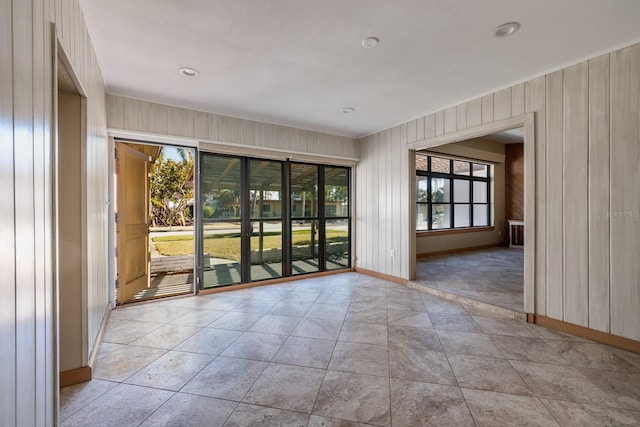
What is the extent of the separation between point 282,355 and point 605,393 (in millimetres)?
2254

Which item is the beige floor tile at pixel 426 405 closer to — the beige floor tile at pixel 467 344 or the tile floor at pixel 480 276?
the beige floor tile at pixel 467 344

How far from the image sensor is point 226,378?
2.03 metres

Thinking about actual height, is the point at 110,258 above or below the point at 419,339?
above

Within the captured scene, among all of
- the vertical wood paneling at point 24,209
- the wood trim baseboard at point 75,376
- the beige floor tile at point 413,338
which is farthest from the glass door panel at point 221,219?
the vertical wood paneling at point 24,209

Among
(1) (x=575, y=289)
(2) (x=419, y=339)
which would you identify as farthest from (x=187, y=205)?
(1) (x=575, y=289)

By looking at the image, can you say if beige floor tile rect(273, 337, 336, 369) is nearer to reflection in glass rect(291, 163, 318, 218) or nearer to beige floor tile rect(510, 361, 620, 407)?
beige floor tile rect(510, 361, 620, 407)

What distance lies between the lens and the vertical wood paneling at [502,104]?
3.16m

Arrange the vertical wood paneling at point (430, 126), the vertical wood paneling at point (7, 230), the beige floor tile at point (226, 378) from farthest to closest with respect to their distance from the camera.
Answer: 1. the vertical wood paneling at point (430, 126)
2. the beige floor tile at point (226, 378)
3. the vertical wood paneling at point (7, 230)

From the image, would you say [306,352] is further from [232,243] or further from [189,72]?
[189,72]

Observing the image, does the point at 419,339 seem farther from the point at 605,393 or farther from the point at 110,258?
the point at 110,258

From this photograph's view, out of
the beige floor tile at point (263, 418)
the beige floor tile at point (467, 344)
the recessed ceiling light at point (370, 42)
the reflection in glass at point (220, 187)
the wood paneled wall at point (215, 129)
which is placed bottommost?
the beige floor tile at point (263, 418)

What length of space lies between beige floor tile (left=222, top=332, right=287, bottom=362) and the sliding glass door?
5.67 ft

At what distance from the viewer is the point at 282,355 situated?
2344mm

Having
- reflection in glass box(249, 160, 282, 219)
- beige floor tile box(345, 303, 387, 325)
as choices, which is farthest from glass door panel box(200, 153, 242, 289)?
beige floor tile box(345, 303, 387, 325)
